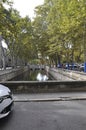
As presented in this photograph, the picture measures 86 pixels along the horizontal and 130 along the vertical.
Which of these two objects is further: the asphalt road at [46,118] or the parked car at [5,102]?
the parked car at [5,102]

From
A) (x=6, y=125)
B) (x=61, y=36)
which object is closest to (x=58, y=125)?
(x=6, y=125)

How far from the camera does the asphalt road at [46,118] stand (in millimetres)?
6527

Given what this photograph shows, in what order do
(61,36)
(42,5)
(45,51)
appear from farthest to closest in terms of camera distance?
(45,51), (42,5), (61,36)

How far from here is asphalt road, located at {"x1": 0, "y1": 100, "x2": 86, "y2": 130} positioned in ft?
21.4

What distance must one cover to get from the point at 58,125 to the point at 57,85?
7.19 m

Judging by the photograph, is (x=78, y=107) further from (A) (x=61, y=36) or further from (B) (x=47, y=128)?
(A) (x=61, y=36)

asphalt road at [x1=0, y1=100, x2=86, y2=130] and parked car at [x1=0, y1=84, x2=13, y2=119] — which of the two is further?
parked car at [x1=0, y1=84, x2=13, y2=119]

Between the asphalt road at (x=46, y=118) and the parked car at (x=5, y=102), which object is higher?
the parked car at (x=5, y=102)

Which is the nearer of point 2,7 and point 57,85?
point 57,85

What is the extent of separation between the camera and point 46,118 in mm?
7422

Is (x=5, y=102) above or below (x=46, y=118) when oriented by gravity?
above

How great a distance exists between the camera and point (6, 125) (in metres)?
6.63

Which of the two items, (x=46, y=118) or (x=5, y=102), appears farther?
(x=46, y=118)

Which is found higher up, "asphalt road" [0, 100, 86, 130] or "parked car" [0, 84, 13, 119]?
"parked car" [0, 84, 13, 119]
